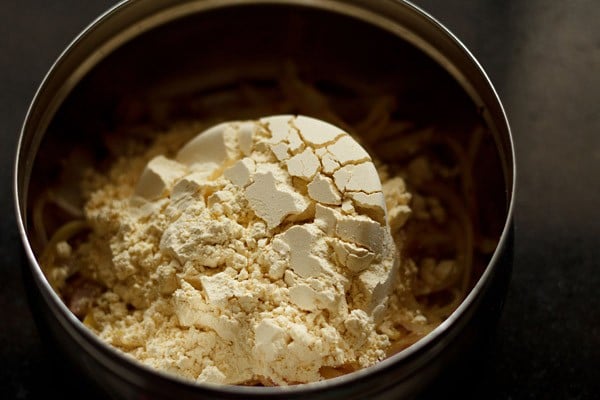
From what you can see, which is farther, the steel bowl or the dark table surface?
the dark table surface

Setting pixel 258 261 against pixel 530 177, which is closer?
pixel 258 261

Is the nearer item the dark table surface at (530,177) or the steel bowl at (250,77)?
the steel bowl at (250,77)

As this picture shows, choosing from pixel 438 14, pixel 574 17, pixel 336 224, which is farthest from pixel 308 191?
pixel 574 17

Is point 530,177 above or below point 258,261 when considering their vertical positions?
above
